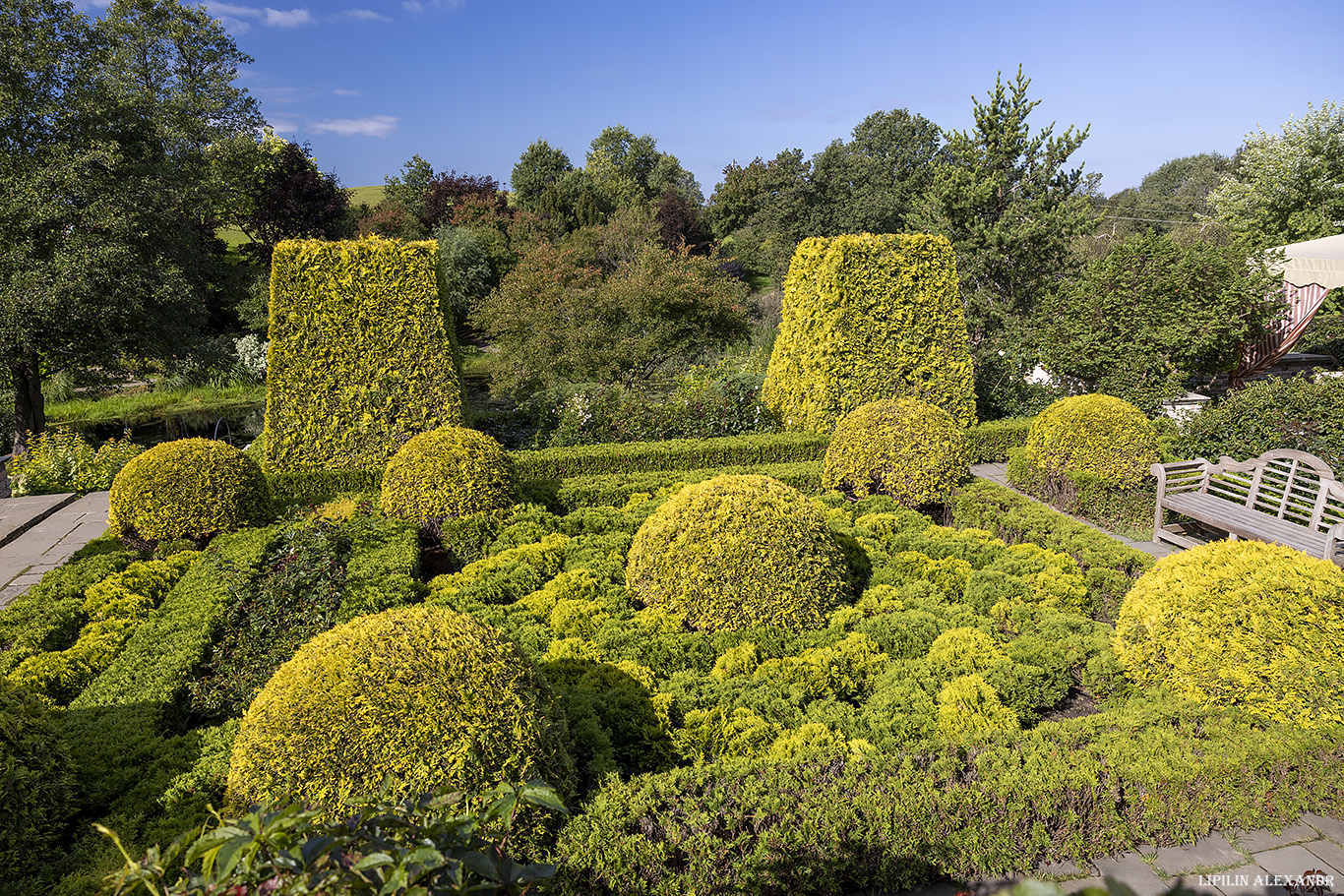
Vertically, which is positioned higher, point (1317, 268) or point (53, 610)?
point (1317, 268)

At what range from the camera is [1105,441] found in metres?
8.45

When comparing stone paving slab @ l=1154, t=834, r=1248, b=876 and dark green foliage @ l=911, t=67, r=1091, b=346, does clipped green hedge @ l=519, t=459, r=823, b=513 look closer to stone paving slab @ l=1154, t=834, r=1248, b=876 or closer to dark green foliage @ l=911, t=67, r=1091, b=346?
stone paving slab @ l=1154, t=834, r=1248, b=876

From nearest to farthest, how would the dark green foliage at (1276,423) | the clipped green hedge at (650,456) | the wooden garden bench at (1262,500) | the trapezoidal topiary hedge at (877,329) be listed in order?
1. the wooden garden bench at (1262,500)
2. the dark green foliage at (1276,423)
3. the clipped green hedge at (650,456)
4. the trapezoidal topiary hedge at (877,329)

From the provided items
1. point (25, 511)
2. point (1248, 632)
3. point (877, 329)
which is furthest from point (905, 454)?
point (25, 511)

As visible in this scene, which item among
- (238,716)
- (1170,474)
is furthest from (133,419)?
(1170,474)

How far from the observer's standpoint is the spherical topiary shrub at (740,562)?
5191mm

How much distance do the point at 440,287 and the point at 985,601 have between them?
786 centimetres

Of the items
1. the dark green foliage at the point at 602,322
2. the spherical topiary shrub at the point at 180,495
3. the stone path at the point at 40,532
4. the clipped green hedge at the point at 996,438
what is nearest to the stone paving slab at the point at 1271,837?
the clipped green hedge at the point at 996,438

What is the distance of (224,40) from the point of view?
81.5 ft

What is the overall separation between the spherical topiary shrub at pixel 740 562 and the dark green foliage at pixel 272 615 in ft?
8.46

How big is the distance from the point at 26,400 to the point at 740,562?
1549 cm

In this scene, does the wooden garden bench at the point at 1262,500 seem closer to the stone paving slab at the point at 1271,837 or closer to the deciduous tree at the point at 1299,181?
the stone paving slab at the point at 1271,837

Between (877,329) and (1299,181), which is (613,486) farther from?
(1299,181)

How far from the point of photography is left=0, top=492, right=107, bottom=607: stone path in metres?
6.80
